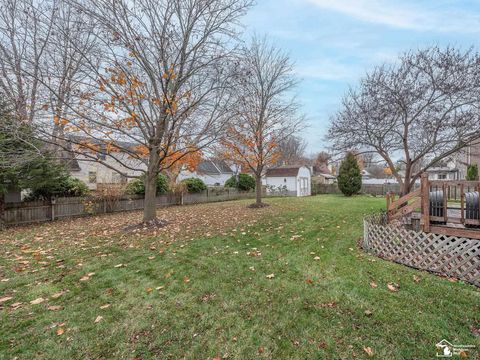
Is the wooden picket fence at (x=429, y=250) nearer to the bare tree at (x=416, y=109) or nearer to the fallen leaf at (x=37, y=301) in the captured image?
the bare tree at (x=416, y=109)

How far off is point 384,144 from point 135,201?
13.2 m

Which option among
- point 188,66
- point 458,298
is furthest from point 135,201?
point 458,298

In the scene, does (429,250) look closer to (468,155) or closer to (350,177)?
(468,155)

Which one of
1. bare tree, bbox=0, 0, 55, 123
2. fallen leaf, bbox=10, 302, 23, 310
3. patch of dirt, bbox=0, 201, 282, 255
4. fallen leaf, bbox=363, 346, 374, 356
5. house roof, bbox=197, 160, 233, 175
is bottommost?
fallen leaf, bbox=363, 346, 374, 356

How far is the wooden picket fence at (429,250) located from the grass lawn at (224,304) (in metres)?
0.45

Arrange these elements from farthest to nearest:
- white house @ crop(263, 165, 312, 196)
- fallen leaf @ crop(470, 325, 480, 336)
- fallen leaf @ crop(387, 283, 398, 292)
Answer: white house @ crop(263, 165, 312, 196), fallen leaf @ crop(387, 283, 398, 292), fallen leaf @ crop(470, 325, 480, 336)

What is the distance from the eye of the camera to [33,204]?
10.7 metres

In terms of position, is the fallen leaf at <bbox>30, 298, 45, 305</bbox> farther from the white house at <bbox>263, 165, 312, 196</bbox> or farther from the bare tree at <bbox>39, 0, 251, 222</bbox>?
the white house at <bbox>263, 165, 312, 196</bbox>

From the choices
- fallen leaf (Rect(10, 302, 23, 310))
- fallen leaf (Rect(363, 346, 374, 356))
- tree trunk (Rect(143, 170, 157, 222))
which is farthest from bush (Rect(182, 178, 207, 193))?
fallen leaf (Rect(363, 346, 374, 356))

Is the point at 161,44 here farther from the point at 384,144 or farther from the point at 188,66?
the point at 384,144

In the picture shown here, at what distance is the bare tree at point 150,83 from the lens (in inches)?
289

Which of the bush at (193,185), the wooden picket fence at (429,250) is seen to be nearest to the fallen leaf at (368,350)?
the wooden picket fence at (429,250)

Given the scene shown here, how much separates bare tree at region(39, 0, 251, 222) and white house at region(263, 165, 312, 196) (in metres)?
21.8

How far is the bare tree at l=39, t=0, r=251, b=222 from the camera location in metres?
7.33
